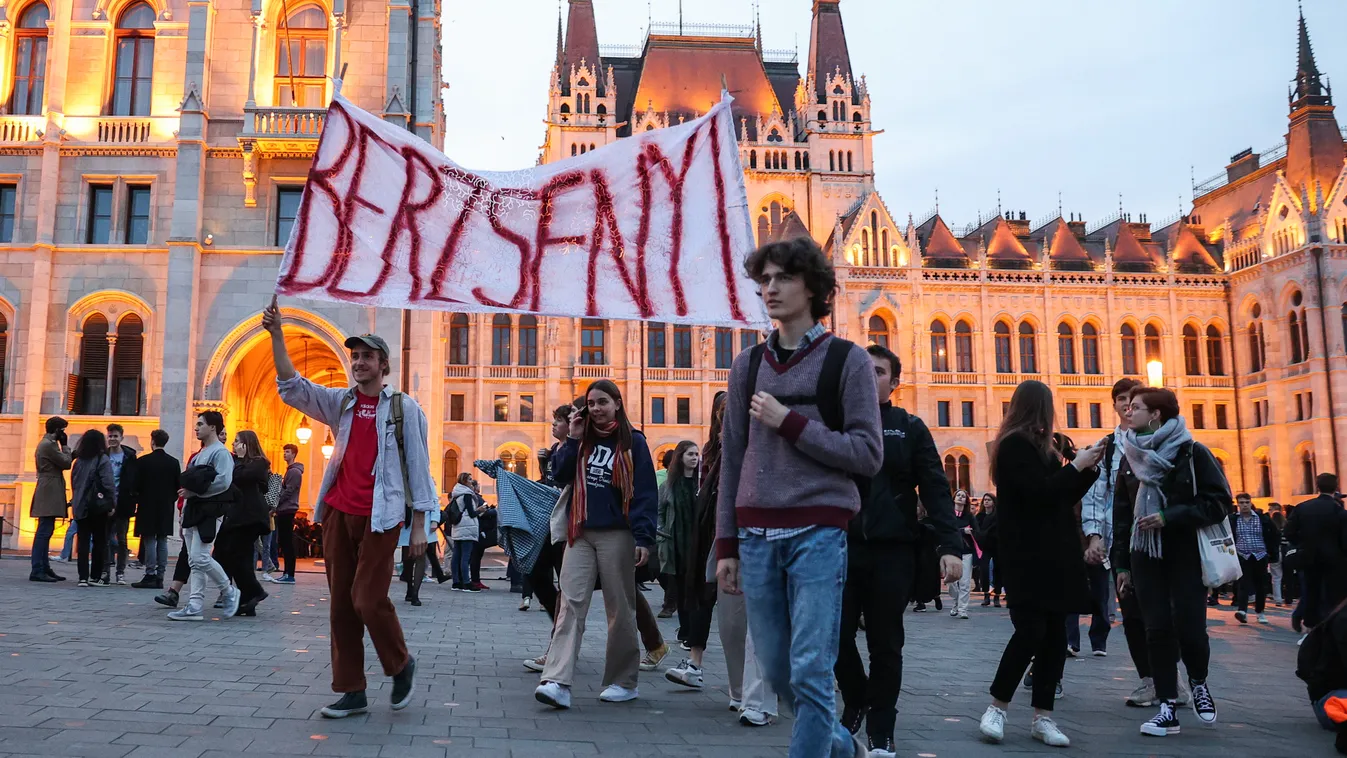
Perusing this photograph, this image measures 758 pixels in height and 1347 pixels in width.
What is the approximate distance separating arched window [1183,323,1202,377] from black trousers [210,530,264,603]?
168 feet

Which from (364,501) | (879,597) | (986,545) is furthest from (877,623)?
(986,545)

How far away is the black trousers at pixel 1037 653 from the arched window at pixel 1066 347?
4995 centimetres

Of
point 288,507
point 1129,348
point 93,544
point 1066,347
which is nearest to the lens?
point 93,544

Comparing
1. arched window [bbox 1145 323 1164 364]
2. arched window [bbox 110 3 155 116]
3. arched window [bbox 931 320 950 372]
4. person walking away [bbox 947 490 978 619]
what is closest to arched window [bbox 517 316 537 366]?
arched window [bbox 931 320 950 372]

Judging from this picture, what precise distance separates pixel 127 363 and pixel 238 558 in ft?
48.3

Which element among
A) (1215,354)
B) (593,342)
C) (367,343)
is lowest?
(367,343)

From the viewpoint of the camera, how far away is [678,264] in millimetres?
7535

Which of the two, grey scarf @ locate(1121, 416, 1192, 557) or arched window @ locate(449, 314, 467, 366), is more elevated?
arched window @ locate(449, 314, 467, 366)

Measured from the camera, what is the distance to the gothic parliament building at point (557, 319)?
894 inches

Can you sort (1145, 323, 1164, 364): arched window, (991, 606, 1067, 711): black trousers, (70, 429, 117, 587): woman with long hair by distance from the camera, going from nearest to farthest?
(991, 606, 1067, 711): black trousers
(70, 429, 117, 587): woman with long hair
(1145, 323, 1164, 364): arched window

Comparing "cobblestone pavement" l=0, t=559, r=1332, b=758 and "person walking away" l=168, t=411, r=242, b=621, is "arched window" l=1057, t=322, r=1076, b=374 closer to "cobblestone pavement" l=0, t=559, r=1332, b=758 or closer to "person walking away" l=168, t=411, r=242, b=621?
"cobblestone pavement" l=0, t=559, r=1332, b=758

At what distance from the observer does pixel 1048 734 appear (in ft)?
18.2

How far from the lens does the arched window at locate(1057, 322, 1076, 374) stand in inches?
2072

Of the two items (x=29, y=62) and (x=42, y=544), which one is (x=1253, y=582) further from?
(x=29, y=62)
